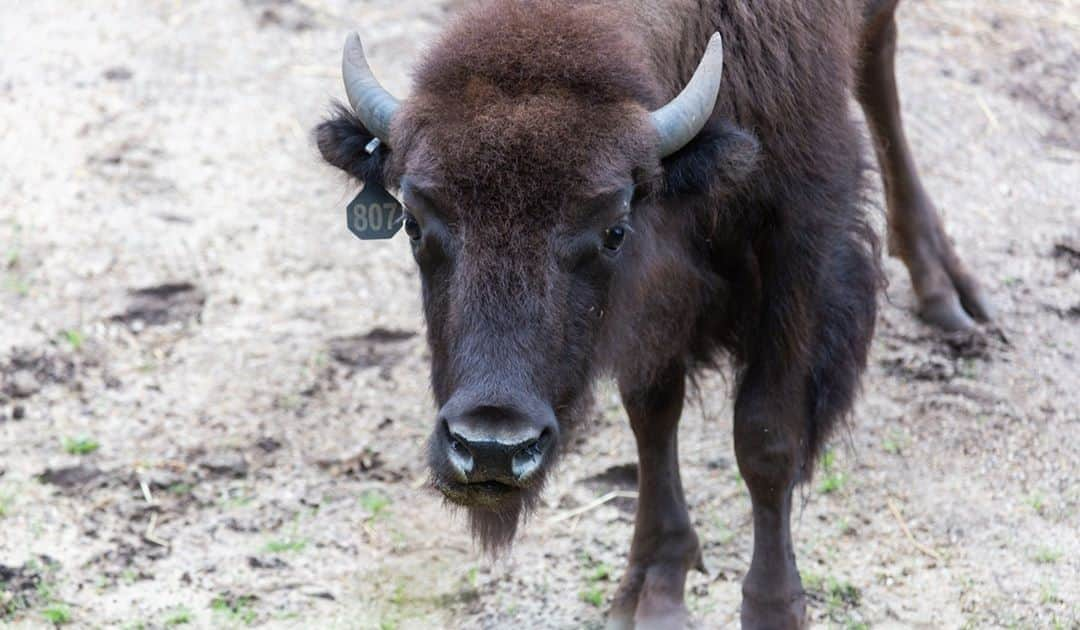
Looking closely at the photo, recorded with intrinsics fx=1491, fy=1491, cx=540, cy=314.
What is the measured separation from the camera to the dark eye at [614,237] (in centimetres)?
381

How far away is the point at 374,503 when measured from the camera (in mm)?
5461

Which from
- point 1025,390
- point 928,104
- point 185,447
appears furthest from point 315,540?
point 928,104

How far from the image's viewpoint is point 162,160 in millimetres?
7332

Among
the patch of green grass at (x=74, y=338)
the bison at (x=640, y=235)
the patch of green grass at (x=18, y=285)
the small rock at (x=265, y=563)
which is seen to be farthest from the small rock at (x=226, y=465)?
the bison at (x=640, y=235)

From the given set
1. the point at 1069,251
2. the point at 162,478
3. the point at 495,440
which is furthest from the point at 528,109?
the point at 1069,251

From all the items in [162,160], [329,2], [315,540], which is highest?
[329,2]

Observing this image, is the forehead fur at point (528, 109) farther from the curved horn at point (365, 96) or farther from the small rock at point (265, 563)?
the small rock at point (265, 563)

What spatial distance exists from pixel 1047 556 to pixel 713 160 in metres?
2.00

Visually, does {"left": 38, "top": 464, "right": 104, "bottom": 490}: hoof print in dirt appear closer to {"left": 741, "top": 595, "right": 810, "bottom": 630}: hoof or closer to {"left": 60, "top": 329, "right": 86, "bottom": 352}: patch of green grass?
{"left": 60, "top": 329, "right": 86, "bottom": 352}: patch of green grass

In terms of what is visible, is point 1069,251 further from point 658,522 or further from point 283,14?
point 283,14

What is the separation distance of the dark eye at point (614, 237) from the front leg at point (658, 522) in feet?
3.27

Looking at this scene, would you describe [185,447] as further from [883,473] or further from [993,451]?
[993,451]

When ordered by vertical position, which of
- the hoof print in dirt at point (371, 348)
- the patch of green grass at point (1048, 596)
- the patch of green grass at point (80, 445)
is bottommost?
the patch of green grass at point (1048, 596)

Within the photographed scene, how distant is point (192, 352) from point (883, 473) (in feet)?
9.38
